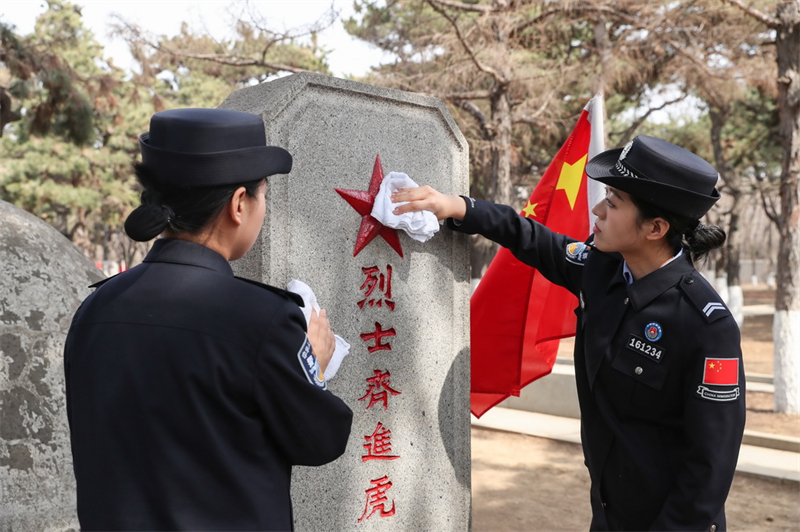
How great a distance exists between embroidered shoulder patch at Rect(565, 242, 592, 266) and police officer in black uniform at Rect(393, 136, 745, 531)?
0.21 metres

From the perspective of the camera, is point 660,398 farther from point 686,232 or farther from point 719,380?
point 686,232

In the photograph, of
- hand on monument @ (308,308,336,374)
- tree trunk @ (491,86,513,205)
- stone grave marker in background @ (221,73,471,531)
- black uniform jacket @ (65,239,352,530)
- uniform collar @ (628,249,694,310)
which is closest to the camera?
black uniform jacket @ (65,239,352,530)

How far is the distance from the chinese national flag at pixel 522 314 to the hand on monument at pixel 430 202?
61 cm

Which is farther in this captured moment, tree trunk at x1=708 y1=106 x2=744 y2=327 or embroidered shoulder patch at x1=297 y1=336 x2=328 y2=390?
tree trunk at x1=708 y1=106 x2=744 y2=327

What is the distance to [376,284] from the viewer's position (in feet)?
8.38

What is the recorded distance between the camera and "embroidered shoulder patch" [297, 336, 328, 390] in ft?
4.55

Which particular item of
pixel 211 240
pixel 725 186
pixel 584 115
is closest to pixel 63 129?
pixel 584 115

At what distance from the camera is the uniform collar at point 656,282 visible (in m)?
2.05

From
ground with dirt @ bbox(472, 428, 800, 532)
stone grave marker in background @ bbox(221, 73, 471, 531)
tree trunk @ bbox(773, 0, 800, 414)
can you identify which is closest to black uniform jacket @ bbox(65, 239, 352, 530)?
stone grave marker in background @ bbox(221, 73, 471, 531)

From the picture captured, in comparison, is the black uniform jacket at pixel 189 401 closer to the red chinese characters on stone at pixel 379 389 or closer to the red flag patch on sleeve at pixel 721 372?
the red flag patch on sleeve at pixel 721 372

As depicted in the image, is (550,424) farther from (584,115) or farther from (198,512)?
(198,512)

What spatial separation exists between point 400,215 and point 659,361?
97 centimetres

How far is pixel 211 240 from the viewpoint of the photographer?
4.75 ft

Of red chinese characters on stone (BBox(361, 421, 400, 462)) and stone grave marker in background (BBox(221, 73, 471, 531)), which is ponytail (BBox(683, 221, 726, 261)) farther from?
red chinese characters on stone (BBox(361, 421, 400, 462))
